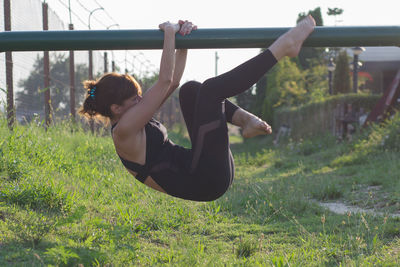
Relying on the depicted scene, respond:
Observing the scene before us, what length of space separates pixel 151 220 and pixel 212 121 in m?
1.84

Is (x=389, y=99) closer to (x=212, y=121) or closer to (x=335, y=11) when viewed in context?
(x=212, y=121)

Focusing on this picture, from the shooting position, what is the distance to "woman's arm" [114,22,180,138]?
8.64ft

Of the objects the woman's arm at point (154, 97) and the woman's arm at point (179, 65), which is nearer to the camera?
the woman's arm at point (154, 97)

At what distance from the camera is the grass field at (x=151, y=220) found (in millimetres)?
3103

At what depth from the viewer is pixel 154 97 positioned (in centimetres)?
264

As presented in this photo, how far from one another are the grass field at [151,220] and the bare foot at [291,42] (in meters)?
1.26

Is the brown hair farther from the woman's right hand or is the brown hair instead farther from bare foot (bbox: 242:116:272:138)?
bare foot (bbox: 242:116:272:138)

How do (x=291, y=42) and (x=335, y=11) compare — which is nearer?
(x=291, y=42)

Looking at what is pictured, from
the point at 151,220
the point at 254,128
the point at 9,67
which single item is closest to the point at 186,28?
the point at 254,128

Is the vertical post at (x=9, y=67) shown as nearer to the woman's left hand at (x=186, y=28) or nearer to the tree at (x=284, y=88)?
the woman's left hand at (x=186, y=28)

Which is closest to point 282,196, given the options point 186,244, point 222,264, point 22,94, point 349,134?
point 186,244

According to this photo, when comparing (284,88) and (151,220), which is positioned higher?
(151,220)

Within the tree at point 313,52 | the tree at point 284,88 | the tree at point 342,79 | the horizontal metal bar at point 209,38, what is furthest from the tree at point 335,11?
the horizontal metal bar at point 209,38

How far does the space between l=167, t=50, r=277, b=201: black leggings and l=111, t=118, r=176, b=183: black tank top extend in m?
0.21
